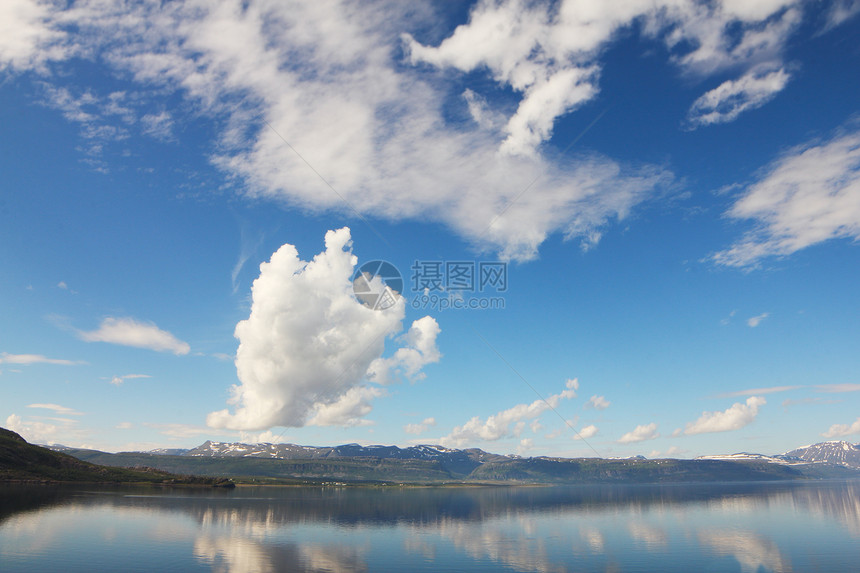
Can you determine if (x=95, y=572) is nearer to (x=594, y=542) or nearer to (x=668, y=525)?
(x=594, y=542)

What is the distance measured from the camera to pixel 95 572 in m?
62.8

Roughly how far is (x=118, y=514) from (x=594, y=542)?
124 m

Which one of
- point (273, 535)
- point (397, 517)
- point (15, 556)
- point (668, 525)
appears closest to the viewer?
point (15, 556)

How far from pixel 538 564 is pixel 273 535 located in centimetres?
6007

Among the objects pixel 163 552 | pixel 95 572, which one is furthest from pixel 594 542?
pixel 95 572

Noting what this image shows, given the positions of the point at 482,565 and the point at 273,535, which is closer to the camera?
the point at 482,565

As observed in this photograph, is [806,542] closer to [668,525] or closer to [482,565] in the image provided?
[668,525]

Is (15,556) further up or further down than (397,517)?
further up

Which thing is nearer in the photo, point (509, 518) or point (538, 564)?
point (538, 564)

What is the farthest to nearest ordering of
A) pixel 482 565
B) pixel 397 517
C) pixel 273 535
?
pixel 397 517, pixel 273 535, pixel 482 565

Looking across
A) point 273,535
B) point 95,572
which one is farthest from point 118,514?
point 95,572

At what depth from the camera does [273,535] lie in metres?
104

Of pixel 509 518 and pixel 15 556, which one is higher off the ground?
pixel 15 556

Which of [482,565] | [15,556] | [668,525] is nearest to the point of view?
[15,556]
